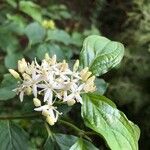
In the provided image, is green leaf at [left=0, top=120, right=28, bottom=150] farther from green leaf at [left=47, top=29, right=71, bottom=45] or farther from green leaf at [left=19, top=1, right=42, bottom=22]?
green leaf at [left=19, top=1, right=42, bottom=22]

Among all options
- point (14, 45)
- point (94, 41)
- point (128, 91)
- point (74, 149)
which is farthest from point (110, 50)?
point (128, 91)

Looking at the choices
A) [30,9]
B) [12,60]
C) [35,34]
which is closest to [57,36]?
[35,34]

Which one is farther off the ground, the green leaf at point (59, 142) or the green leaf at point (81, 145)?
the green leaf at point (81, 145)

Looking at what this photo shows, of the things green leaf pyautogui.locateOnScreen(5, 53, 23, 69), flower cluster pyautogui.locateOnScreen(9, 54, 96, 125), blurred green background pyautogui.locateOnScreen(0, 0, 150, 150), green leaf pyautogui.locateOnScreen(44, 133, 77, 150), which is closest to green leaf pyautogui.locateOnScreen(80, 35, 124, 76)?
flower cluster pyautogui.locateOnScreen(9, 54, 96, 125)

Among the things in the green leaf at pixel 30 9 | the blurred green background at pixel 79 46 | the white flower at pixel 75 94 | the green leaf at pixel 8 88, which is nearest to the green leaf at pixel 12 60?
the blurred green background at pixel 79 46

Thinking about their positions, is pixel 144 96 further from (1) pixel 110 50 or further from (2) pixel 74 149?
(2) pixel 74 149

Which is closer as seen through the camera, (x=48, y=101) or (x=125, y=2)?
(x=48, y=101)

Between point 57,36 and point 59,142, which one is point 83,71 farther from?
point 57,36

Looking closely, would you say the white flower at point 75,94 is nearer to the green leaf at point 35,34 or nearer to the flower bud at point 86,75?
the flower bud at point 86,75
